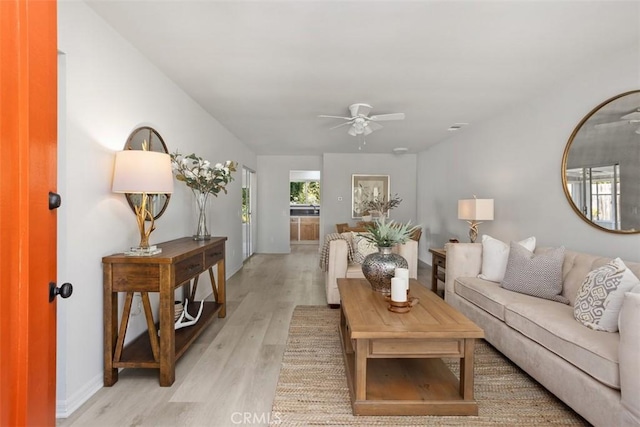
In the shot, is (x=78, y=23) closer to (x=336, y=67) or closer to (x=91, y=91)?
(x=91, y=91)

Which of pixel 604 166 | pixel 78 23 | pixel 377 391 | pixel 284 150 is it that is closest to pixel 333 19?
pixel 78 23

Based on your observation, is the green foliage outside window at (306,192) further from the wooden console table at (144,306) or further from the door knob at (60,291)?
the door knob at (60,291)

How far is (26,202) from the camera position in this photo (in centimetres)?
74

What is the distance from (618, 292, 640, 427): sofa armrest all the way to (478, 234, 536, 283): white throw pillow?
4.81 feet

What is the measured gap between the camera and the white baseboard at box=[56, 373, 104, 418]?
66.4 inches

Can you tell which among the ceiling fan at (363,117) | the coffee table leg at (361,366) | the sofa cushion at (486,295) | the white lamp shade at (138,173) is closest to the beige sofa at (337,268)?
the sofa cushion at (486,295)

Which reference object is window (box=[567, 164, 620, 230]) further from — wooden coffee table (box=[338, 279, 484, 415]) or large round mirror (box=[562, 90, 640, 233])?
wooden coffee table (box=[338, 279, 484, 415])

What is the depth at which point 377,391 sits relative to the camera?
177 cm

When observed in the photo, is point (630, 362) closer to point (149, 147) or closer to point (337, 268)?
point (337, 268)

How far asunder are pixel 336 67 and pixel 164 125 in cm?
166

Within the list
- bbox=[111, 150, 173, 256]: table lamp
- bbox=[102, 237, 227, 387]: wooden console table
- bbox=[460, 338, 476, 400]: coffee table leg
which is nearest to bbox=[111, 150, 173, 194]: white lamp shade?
bbox=[111, 150, 173, 256]: table lamp

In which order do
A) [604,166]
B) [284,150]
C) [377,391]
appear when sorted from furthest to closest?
[284,150] → [604,166] → [377,391]

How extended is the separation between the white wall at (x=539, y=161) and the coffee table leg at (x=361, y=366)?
2286 mm

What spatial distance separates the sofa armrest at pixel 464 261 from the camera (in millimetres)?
3080
